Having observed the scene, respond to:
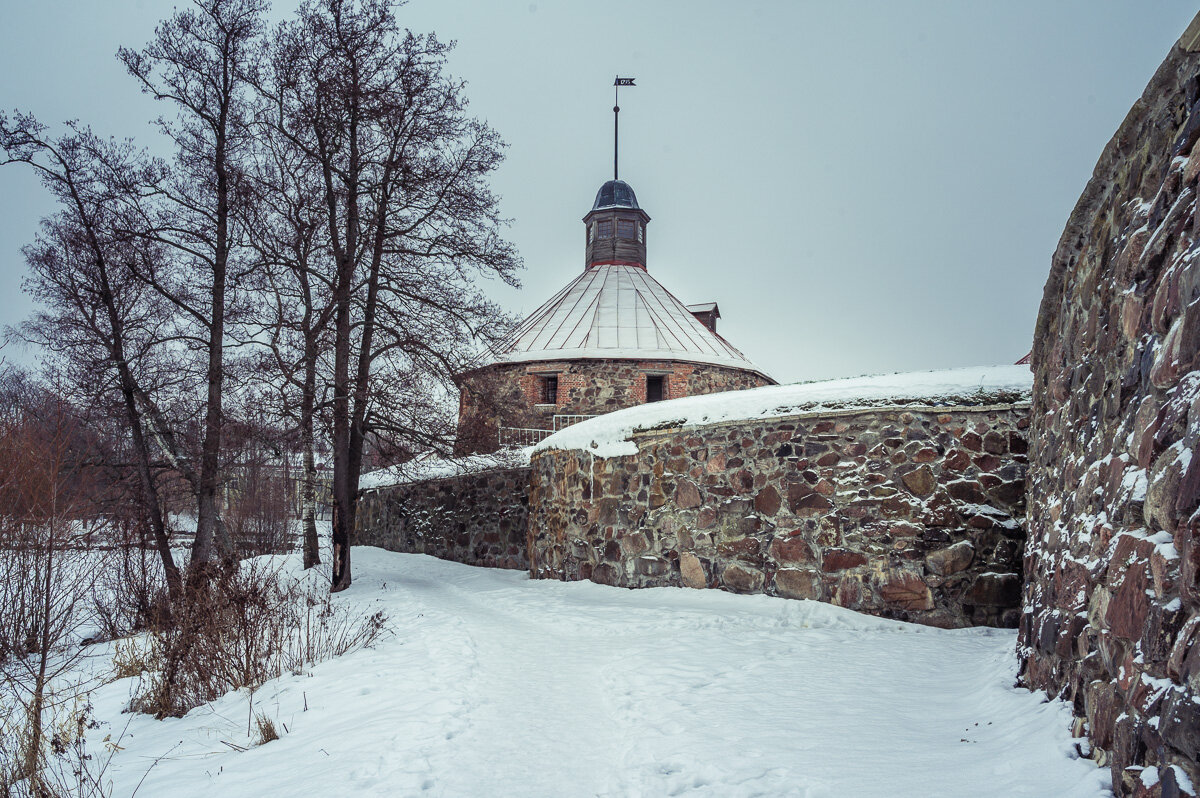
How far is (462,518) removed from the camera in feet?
49.3

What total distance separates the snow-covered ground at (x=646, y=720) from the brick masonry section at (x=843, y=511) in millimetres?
399

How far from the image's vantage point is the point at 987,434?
22.2 feet

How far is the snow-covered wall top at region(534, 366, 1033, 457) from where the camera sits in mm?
6887

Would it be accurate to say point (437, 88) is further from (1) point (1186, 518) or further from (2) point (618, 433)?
(1) point (1186, 518)

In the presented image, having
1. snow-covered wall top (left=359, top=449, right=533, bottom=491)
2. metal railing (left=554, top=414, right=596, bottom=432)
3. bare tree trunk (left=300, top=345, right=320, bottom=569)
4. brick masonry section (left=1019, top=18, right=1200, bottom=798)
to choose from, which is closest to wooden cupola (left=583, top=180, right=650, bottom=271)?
metal railing (left=554, top=414, right=596, bottom=432)

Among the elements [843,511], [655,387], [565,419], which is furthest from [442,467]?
[843,511]

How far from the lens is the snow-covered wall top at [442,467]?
1223 centimetres

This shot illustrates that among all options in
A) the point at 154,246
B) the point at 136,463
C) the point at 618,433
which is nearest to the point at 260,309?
the point at 154,246

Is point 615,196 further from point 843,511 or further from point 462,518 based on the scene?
point 843,511

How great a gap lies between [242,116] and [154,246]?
240 centimetres

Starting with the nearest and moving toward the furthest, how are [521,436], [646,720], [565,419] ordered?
[646,720], [521,436], [565,419]

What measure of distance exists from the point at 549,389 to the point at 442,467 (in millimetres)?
4785

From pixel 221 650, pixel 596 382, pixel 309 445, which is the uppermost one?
pixel 596 382

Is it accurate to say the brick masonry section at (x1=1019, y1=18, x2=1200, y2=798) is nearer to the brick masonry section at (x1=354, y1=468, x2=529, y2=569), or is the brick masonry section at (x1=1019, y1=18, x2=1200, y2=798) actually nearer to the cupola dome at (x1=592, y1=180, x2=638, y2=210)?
the brick masonry section at (x1=354, y1=468, x2=529, y2=569)
